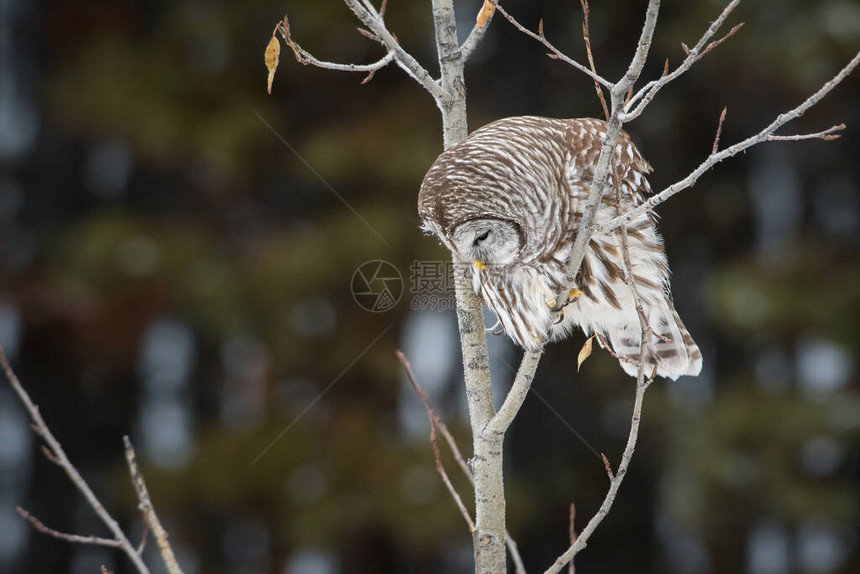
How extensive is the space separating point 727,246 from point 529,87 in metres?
2.53

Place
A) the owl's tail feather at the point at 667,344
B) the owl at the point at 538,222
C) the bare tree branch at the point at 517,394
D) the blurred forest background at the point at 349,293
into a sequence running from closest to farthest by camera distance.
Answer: the bare tree branch at the point at 517,394 < the owl at the point at 538,222 < the owl's tail feather at the point at 667,344 < the blurred forest background at the point at 349,293

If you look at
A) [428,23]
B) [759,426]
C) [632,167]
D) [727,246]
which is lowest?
[759,426]

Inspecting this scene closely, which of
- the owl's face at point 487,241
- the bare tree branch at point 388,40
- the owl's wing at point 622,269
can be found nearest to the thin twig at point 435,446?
the owl's face at point 487,241

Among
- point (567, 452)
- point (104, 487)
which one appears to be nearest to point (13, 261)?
point (104, 487)

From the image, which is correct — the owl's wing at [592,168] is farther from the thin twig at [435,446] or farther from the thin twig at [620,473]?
the thin twig at [620,473]

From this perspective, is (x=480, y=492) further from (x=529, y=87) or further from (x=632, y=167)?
(x=529, y=87)

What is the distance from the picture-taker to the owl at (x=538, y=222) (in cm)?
261

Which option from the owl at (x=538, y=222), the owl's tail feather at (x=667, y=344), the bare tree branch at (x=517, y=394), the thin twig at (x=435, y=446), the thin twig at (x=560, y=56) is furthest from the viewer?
the owl's tail feather at (x=667, y=344)

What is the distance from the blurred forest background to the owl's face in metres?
4.27

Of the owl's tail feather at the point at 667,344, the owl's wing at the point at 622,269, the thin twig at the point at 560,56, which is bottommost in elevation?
the owl's tail feather at the point at 667,344

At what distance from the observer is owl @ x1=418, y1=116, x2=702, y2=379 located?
8.55 ft

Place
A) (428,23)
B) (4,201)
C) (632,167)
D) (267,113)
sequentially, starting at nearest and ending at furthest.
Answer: (632,167), (428,23), (267,113), (4,201)

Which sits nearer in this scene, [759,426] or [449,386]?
[759,426]

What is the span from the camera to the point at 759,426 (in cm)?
743
